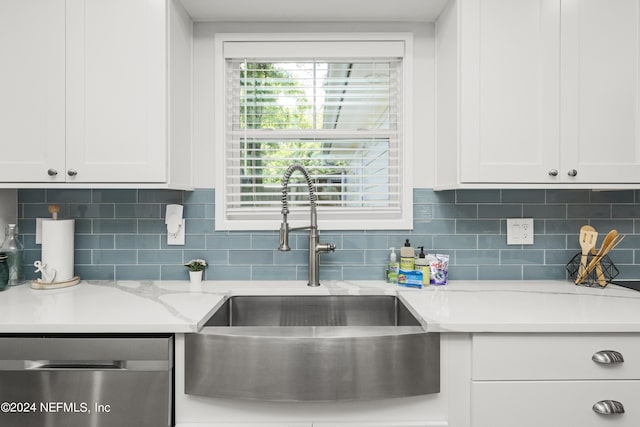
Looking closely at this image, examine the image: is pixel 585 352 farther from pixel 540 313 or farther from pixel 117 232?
pixel 117 232

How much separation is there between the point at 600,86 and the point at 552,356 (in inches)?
44.5

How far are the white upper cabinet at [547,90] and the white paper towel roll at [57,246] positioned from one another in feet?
5.83

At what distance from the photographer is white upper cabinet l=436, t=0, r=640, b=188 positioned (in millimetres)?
1628

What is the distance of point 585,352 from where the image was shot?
1274mm

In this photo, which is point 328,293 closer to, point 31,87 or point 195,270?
point 195,270

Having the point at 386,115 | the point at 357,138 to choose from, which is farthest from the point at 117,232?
the point at 386,115

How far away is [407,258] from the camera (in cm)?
183

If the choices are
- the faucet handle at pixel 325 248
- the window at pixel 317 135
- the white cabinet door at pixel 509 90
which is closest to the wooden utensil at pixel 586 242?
the white cabinet door at pixel 509 90

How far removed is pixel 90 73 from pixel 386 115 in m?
1.34

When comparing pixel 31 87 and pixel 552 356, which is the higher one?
pixel 31 87

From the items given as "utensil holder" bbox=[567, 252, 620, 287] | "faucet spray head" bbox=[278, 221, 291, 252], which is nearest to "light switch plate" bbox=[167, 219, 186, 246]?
"faucet spray head" bbox=[278, 221, 291, 252]

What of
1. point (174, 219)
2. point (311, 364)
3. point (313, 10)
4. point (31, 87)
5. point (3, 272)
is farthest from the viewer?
point (174, 219)

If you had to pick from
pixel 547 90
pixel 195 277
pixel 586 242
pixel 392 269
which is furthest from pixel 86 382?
pixel 586 242

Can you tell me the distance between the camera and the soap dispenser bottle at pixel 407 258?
Result: 183 cm
